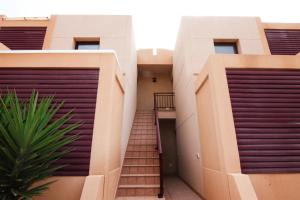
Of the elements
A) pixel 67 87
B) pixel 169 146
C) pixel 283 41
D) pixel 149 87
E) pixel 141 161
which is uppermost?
pixel 283 41

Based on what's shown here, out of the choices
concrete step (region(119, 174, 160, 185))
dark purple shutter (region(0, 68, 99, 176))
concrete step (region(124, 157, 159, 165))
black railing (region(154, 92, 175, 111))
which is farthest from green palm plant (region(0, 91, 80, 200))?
black railing (region(154, 92, 175, 111))

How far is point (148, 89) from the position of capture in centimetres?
996

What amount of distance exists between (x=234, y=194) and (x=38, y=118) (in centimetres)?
306

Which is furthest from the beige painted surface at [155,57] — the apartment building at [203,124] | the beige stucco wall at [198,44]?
the apartment building at [203,124]

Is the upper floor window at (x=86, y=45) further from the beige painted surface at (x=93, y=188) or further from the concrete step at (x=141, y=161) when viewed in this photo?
the beige painted surface at (x=93, y=188)

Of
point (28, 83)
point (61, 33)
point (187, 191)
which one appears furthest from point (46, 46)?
point (187, 191)

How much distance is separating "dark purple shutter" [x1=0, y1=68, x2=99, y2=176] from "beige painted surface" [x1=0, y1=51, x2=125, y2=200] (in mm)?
105

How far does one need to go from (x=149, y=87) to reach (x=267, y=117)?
23.3 feet

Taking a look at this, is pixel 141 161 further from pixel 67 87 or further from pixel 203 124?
pixel 67 87

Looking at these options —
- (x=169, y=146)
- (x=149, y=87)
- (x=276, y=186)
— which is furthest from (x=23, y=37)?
(x=276, y=186)

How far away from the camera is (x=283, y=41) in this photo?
6137mm

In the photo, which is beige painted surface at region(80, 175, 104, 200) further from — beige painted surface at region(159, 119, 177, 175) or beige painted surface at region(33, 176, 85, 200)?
beige painted surface at region(159, 119, 177, 175)

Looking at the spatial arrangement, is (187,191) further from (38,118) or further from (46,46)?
(46,46)

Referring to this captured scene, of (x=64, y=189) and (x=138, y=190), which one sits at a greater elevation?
(x=64, y=189)
